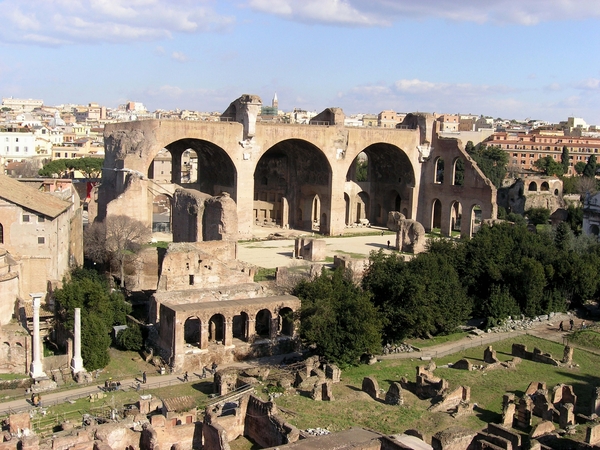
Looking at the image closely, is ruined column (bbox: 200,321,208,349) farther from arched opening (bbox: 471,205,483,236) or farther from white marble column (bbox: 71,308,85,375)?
arched opening (bbox: 471,205,483,236)

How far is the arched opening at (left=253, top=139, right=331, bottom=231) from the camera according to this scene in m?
43.8

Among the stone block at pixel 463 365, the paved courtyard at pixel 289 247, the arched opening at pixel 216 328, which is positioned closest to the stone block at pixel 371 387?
the stone block at pixel 463 365

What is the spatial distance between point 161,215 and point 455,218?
20129 millimetres

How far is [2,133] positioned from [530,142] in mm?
52915

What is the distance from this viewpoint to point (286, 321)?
24828 millimetres

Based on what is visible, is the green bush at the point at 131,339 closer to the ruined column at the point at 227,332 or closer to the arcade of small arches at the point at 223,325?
the arcade of small arches at the point at 223,325

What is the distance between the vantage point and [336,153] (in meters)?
42.2

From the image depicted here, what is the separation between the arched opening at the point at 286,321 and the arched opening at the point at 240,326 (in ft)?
4.28

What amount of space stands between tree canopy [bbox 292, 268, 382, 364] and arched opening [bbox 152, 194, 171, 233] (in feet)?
55.5

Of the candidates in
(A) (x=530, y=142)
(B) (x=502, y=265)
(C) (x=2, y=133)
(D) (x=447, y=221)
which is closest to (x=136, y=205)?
(B) (x=502, y=265)

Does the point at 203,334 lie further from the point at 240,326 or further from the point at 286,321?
the point at 286,321

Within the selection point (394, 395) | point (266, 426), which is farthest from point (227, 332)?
point (266, 426)

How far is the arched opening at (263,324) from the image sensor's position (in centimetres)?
2472

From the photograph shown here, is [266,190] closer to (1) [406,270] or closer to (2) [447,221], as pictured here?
(2) [447,221]
